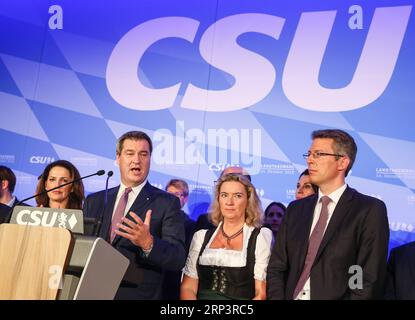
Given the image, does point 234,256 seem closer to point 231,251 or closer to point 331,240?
point 231,251

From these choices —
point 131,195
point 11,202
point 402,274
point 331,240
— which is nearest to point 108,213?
point 131,195

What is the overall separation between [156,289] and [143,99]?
3.01 m

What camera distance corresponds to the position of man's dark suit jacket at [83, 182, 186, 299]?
10.4 feet

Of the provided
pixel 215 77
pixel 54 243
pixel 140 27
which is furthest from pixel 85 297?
pixel 140 27

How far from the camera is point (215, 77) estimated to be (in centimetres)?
594

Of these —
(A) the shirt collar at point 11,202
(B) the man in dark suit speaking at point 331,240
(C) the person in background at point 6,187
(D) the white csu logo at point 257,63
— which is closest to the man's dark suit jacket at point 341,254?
(B) the man in dark suit speaking at point 331,240

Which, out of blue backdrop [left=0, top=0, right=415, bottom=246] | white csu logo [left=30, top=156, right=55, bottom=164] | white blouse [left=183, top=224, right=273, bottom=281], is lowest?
white blouse [left=183, top=224, right=273, bottom=281]

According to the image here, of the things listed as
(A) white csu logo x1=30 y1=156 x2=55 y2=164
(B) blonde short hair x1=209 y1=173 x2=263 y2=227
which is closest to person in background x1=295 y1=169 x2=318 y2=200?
(B) blonde short hair x1=209 y1=173 x2=263 y2=227

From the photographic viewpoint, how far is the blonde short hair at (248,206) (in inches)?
147

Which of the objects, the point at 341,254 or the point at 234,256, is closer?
the point at 341,254

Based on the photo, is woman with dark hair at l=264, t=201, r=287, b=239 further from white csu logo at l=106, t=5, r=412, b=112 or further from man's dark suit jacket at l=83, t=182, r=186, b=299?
man's dark suit jacket at l=83, t=182, r=186, b=299

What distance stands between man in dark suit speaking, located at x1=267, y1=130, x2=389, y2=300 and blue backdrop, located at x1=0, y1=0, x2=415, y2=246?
2046 millimetres

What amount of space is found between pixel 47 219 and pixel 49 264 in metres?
0.39

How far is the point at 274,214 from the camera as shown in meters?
5.27
